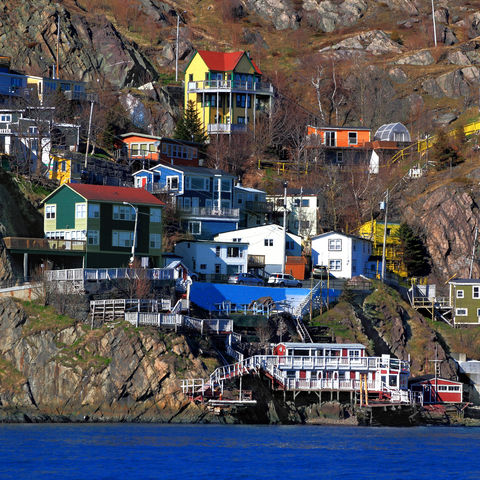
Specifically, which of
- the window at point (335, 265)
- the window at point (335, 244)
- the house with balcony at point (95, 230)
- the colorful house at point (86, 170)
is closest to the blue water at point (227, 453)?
the house with balcony at point (95, 230)

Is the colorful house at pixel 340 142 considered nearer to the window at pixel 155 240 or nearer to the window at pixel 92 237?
the window at pixel 155 240

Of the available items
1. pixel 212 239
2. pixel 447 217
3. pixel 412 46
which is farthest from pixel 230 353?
pixel 412 46

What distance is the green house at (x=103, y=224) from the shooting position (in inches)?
3772

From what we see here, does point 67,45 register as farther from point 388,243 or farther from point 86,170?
point 388,243

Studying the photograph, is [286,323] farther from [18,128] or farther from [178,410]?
[18,128]

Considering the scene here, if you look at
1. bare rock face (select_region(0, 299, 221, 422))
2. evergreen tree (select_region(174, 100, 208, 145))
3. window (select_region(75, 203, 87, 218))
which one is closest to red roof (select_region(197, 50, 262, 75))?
evergreen tree (select_region(174, 100, 208, 145))

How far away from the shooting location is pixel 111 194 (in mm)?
98875

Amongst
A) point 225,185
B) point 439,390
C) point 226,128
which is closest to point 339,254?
point 225,185

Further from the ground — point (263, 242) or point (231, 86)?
point (231, 86)

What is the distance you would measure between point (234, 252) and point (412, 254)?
17.5m

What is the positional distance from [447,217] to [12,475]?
65.7 metres

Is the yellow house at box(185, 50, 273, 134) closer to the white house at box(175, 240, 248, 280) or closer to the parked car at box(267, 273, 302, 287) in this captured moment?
the white house at box(175, 240, 248, 280)

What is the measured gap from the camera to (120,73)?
14700 cm

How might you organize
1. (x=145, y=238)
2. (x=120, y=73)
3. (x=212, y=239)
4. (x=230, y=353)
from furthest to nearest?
(x=120, y=73) < (x=212, y=239) < (x=145, y=238) < (x=230, y=353)
